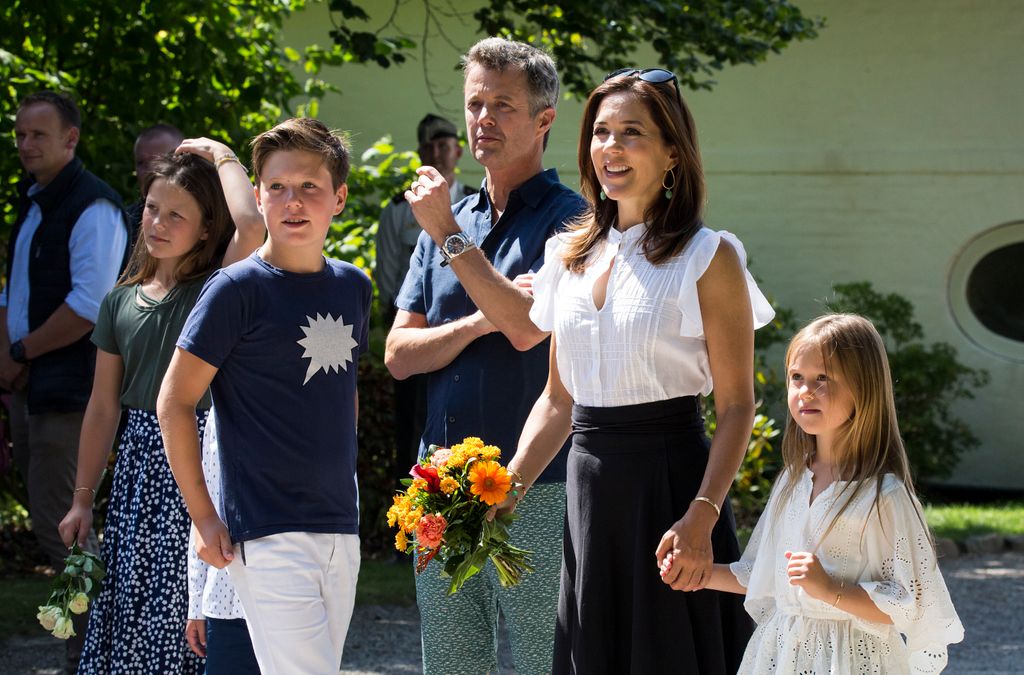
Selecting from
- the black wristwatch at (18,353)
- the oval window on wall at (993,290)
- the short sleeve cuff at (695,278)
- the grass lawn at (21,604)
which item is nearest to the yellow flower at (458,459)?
the short sleeve cuff at (695,278)

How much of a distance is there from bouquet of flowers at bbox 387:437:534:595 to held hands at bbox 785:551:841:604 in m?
0.69

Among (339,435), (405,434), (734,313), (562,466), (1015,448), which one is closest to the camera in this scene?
(734,313)

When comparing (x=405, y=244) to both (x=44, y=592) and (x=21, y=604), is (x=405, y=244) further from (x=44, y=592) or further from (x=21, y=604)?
(x=21, y=604)

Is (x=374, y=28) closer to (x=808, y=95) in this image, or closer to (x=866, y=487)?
(x=808, y=95)

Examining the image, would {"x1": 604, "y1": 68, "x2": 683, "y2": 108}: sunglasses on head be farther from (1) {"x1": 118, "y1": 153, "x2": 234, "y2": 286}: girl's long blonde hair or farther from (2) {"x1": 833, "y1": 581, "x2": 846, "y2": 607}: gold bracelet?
(1) {"x1": 118, "y1": 153, "x2": 234, "y2": 286}: girl's long blonde hair

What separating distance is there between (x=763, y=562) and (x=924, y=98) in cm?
1015

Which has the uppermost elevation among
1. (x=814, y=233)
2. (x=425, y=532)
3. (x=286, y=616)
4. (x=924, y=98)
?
(x=924, y=98)

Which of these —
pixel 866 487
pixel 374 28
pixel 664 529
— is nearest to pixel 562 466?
pixel 664 529

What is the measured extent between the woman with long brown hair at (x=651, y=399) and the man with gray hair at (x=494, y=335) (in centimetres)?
37

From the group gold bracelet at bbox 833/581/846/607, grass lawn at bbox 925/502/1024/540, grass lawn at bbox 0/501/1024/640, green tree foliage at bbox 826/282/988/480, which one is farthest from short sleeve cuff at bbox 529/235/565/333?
green tree foliage at bbox 826/282/988/480

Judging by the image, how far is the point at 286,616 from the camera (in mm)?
3256

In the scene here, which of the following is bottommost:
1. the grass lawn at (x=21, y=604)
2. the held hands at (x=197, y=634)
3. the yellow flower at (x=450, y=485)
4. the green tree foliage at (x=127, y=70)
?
the grass lawn at (x=21, y=604)

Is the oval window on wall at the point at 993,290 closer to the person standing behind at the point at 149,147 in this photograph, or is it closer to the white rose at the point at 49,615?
the person standing behind at the point at 149,147

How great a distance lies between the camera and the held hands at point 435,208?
3.62 meters
